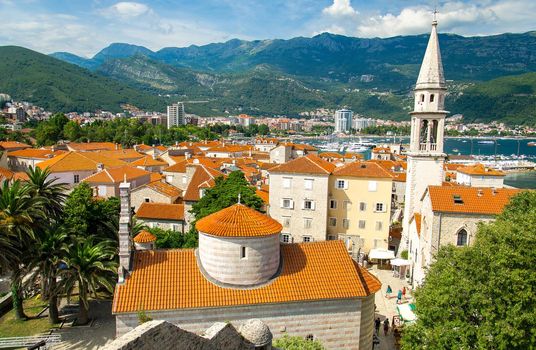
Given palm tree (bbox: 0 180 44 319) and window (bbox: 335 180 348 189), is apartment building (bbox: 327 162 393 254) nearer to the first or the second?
window (bbox: 335 180 348 189)

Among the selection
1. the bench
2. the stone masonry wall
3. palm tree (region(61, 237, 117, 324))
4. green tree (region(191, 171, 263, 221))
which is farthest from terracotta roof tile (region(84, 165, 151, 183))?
the stone masonry wall

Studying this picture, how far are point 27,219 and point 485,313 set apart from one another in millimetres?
22716

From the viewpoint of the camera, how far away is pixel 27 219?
21906 millimetres

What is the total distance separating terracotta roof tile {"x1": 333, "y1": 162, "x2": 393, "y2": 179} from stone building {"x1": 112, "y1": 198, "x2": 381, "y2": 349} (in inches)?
884

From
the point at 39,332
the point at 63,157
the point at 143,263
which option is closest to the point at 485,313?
the point at 143,263

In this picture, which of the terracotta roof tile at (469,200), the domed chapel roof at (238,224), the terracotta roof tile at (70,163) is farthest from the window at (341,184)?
the terracotta roof tile at (70,163)

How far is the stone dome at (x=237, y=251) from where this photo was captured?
17.8 metres

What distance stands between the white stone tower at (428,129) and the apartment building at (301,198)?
8.35m

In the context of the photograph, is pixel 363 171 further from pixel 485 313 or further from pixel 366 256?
pixel 485 313

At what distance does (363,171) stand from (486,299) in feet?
88.0

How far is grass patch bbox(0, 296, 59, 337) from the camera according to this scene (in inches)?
867

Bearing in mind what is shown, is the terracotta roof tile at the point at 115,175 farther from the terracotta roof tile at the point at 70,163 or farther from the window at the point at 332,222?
the window at the point at 332,222

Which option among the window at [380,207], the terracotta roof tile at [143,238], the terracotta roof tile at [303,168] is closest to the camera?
the terracotta roof tile at [143,238]

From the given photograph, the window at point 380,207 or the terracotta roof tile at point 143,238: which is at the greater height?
the terracotta roof tile at point 143,238
